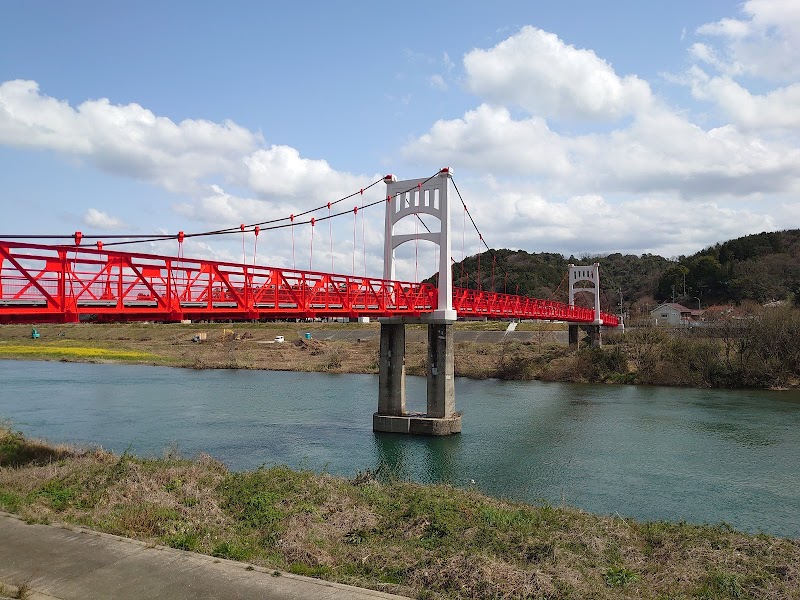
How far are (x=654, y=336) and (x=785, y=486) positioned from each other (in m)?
34.8

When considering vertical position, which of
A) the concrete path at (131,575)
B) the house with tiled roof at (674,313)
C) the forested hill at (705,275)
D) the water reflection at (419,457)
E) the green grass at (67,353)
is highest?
the forested hill at (705,275)

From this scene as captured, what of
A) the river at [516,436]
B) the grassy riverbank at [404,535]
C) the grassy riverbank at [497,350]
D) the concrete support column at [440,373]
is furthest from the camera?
the grassy riverbank at [497,350]

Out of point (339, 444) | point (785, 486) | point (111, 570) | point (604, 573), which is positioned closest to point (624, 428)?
point (785, 486)

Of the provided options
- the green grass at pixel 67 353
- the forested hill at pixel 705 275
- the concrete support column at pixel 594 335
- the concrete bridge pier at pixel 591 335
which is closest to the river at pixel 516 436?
the concrete support column at pixel 594 335

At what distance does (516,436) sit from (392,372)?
635 centimetres

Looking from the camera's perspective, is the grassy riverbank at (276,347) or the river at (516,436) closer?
the river at (516,436)

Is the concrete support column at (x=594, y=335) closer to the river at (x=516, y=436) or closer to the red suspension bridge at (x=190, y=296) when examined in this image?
the river at (x=516, y=436)

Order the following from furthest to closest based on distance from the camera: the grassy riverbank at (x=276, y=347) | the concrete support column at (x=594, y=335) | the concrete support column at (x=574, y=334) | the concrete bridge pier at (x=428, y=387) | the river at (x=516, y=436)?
the concrete support column at (x=574, y=334)
the concrete support column at (x=594, y=335)
the grassy riverbank at (x=276, y=347)
the concrete bridge pier at (x=428, y=387)
the river at (x=516, y=436)

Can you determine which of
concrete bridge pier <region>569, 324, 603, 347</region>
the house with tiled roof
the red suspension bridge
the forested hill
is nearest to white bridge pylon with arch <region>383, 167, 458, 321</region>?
the red suspension bridge

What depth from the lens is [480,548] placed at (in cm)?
1022

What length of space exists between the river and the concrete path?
749cm

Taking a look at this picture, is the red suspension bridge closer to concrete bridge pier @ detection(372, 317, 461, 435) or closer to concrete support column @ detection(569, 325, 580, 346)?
concrete bridge pier @ detection(372, 317, 461, 435)

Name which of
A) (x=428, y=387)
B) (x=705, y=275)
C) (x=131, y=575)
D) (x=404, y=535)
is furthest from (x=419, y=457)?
(x=705, y=275)

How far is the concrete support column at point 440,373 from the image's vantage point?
1155 inches
